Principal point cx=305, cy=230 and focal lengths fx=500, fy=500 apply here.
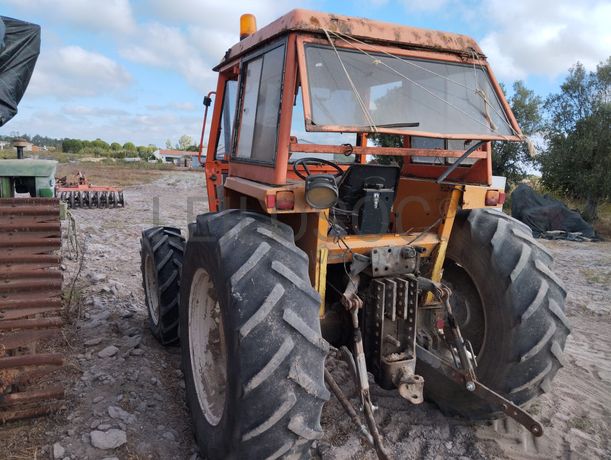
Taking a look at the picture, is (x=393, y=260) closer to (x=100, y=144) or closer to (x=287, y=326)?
(x=287, y=326)

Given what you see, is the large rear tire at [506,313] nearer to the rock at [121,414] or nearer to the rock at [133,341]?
the rock at [121,414]

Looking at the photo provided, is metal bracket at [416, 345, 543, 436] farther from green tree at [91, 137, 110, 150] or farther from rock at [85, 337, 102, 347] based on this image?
green tree at [91, 137, 110, 150]

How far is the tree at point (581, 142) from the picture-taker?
1686 cm

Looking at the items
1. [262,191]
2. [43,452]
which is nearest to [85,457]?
[43,452]

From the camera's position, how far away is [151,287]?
478cm

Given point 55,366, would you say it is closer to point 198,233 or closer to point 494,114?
point 198,233

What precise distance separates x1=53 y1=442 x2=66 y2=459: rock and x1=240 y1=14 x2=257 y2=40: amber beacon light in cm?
304

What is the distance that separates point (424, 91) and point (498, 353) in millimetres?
1674

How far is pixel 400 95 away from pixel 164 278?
249cm

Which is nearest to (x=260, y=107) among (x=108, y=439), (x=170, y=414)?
(x=170, y=414)

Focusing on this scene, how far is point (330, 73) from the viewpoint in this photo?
108 inches

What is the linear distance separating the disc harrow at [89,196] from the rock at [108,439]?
13329 millimetres

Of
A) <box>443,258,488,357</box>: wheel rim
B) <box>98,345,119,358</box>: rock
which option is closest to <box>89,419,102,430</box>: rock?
<box>98,345,119,358</box>: rock

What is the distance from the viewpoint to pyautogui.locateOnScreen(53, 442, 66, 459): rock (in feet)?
9.49
